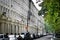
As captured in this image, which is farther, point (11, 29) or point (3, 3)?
point (11, 29)

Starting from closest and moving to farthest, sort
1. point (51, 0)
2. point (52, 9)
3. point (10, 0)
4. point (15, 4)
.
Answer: point (51, 0)
point (52, 9)
point (10, 0)
point (15, 4)

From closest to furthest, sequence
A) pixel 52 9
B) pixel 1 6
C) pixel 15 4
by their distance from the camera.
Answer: pixel 52 9, pixel 1 6, pixel 15 4

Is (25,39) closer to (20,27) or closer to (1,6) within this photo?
(1,6)

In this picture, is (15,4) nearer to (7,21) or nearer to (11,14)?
(11,14)

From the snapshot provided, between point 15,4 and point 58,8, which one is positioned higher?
point 15,4

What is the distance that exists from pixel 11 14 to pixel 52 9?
51399 millimetres

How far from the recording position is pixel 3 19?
215 ft

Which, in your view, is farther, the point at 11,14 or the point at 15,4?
the point at 15,4

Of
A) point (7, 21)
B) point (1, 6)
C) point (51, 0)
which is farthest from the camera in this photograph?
point (7, 21)

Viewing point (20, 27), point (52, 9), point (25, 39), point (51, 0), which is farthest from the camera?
point (20, 27)

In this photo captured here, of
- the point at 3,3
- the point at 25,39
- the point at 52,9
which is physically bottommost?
the point at 25,39

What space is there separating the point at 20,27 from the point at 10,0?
16076 millimetres

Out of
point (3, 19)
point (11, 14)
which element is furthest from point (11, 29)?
point (3, 19)

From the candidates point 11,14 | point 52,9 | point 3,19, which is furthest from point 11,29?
point 52,9
